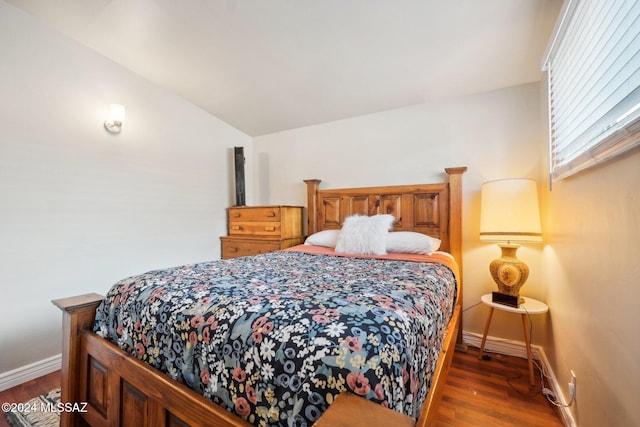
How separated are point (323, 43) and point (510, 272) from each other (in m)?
2.10

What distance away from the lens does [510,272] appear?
6.16 ft

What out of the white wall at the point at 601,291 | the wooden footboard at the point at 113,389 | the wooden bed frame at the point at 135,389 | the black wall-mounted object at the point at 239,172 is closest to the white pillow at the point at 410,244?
the wooden bed frame at the point at 135,389

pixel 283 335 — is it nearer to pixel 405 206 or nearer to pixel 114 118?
pixel 405 206

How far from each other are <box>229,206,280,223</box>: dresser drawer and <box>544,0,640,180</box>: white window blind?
7.56ft

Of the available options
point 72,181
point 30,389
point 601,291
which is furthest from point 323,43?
point 30,389

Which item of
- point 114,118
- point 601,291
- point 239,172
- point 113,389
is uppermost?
point 114,118

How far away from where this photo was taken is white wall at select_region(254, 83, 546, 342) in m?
2.12

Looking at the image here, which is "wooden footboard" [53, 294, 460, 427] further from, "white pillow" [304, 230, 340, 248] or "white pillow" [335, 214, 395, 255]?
"white pillow" [304, 230, 340, 248]

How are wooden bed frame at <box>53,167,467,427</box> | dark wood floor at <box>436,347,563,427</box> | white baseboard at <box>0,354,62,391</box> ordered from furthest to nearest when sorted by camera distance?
1. white baseboard at <box>0,354,62,391</box>
2. dark wood floor at <box>436,347,563,427</box>
3. wooden bed frame at <box>53,167,467,427</box>

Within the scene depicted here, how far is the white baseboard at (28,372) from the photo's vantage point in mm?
1772

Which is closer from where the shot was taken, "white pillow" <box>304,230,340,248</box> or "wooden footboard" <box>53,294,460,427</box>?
"wooden footboard" <box>53,294,460,427</box>

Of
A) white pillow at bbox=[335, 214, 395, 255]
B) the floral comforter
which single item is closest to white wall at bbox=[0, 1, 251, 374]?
the floral comforter

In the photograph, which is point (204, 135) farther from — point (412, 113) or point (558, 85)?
point (558, 85)

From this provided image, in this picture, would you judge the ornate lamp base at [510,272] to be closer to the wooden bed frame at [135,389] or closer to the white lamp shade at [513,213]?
the white lamp shade at [513,213]
